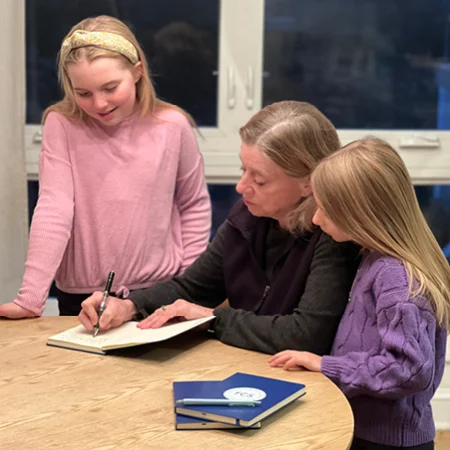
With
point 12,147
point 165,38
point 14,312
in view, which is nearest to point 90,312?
point 14,312

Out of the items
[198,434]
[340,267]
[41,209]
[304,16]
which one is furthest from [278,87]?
[198,434]

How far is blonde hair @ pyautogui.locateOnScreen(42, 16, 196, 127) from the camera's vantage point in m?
2.10

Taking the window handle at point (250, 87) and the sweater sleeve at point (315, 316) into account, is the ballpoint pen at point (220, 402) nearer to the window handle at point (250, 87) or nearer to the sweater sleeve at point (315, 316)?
the sweater sleeve at point (315, 316)

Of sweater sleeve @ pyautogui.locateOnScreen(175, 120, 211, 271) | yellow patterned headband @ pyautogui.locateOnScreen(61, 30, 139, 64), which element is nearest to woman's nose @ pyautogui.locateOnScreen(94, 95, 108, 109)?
yellow patterned headband @ pyautogui.locateOnScreen(61, 30, 139, 64)

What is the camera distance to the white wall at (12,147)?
2.67 meters

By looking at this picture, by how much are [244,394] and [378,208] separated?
49 cm

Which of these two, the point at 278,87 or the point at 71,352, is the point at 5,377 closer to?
the point at 71,352

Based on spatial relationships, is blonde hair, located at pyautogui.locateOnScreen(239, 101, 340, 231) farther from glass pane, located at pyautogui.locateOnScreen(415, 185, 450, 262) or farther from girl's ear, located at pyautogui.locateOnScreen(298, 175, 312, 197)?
glass pane, located at pyautogui.locateOnScreen(415, 185, 450, 262)

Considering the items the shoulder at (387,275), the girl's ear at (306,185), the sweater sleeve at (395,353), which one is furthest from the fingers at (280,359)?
the girl's ear at (306,185)

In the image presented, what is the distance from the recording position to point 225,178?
3.09 m

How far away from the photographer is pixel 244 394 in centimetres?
143

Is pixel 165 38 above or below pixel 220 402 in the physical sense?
above

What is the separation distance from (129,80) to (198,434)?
114 centimetres

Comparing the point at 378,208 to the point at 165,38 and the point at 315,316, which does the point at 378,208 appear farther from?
the point at 165,38
